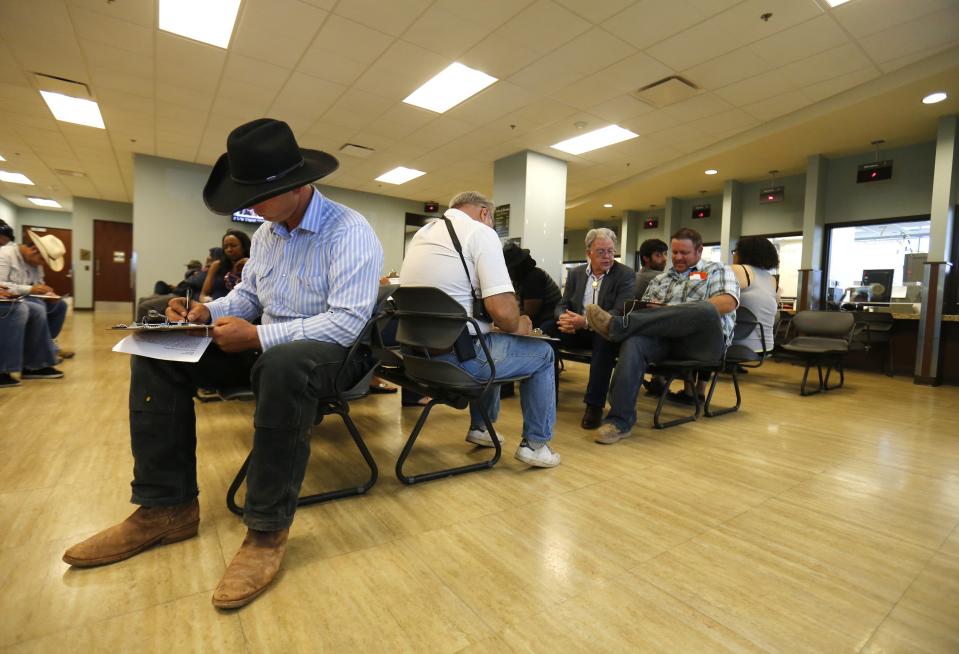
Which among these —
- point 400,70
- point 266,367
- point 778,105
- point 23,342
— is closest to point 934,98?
point 778,105

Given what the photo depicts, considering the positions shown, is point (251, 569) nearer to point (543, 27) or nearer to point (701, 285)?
point (701, 285)

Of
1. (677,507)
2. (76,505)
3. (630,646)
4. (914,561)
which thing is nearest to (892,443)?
(914,561)

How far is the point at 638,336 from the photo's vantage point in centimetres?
248

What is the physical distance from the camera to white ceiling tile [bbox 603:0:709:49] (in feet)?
11.7

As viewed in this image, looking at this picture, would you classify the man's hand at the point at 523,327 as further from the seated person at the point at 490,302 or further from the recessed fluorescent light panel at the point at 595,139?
the recessed fluorescent light panel at the point at 595,139

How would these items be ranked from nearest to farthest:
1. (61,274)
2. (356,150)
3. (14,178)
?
(356,150) < (14,178) < (61,274)

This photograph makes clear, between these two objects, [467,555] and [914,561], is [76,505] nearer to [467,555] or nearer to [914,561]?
[467,555]

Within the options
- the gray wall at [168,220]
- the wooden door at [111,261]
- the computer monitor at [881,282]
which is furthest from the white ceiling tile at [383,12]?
the wooden door at [111,261]

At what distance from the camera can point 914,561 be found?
4.38 ft

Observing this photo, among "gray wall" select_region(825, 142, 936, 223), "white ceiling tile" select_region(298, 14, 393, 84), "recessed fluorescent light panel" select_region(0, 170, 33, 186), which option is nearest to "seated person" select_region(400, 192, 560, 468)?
"white ceiling tile" select_region(298, 14, 393, 84)

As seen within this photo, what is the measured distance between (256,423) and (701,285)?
260cm

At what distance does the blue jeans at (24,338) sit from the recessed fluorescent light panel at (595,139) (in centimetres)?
610

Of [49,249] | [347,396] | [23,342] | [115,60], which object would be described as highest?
[115,60]

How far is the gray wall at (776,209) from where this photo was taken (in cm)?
838
